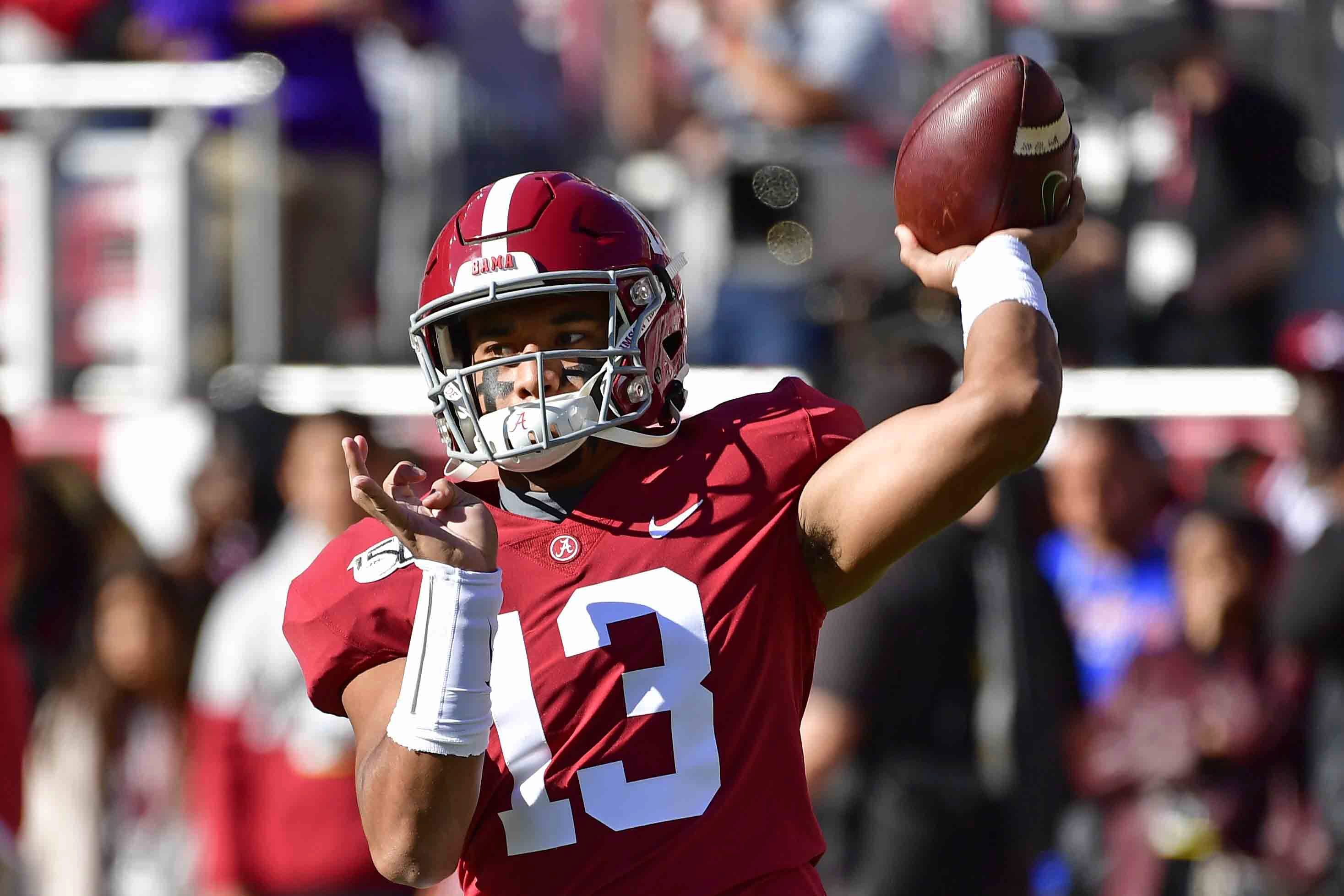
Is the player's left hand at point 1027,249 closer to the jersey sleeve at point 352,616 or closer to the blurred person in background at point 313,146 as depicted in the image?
the jersey sleeve at point 352,616

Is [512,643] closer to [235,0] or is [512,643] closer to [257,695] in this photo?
[257,695]

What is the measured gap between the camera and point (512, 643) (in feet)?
8.19

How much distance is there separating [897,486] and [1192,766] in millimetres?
3236

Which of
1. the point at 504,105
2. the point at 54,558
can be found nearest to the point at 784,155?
the point at 504,105

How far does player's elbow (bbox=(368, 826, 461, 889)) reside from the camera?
7.63 ft

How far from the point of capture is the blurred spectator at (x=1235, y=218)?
656 cm

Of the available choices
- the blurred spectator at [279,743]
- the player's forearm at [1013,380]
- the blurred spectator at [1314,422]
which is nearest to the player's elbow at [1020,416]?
the player's forearm at [1013,380]

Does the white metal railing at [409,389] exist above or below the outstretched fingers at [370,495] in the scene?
below

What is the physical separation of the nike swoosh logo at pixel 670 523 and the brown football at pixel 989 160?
472 millimetres

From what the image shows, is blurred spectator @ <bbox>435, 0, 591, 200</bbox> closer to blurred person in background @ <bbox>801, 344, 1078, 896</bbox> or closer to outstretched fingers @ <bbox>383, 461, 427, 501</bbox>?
blurred person in background @ <bbox>801, 344, 1078, 896</bbox>

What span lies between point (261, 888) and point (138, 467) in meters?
1.79

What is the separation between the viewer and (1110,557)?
554 centimetres

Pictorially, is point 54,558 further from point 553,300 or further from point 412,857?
point 412,857

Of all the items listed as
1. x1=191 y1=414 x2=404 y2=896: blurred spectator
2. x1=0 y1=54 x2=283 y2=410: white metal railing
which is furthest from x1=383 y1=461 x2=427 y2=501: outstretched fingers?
x1=0 y1=54 x2=283 y2=410: white metal railing
